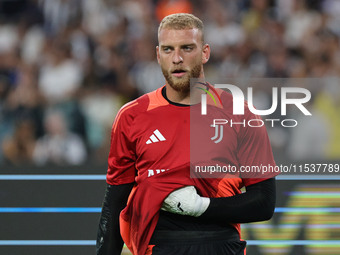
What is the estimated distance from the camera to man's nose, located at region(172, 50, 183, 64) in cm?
265

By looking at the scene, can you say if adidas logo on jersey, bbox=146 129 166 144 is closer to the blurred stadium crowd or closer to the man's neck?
the man's neck

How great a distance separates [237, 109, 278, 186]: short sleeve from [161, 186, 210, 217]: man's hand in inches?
9.3

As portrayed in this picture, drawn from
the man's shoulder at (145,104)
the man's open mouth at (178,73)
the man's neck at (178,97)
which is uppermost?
the man's open mouth at (178,73)

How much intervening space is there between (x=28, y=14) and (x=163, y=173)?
19.5 ft

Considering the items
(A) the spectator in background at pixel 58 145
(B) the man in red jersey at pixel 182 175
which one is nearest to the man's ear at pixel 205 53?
(B) the man in red jersey at pixel 182 175

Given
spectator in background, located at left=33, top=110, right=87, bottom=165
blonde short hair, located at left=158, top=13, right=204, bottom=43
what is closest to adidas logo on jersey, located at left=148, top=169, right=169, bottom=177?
blonde short hair, located at left=158, top=13, right=204, bottom=43

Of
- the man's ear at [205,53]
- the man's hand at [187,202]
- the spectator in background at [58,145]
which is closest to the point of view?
the man's hand at [187,202]

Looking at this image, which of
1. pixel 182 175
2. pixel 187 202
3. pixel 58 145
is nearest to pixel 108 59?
pixel 58 145

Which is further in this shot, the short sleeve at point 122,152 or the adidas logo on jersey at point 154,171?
the short sleeve at point 122,152

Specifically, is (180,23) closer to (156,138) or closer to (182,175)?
(156,138)

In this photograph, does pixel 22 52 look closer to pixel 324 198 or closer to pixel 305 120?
pixel 305 120

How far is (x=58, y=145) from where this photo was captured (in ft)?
19.8

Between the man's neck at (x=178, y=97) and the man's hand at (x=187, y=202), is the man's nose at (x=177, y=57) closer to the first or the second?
the man's neck at (x=178, y=97)

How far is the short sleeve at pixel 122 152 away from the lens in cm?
282
